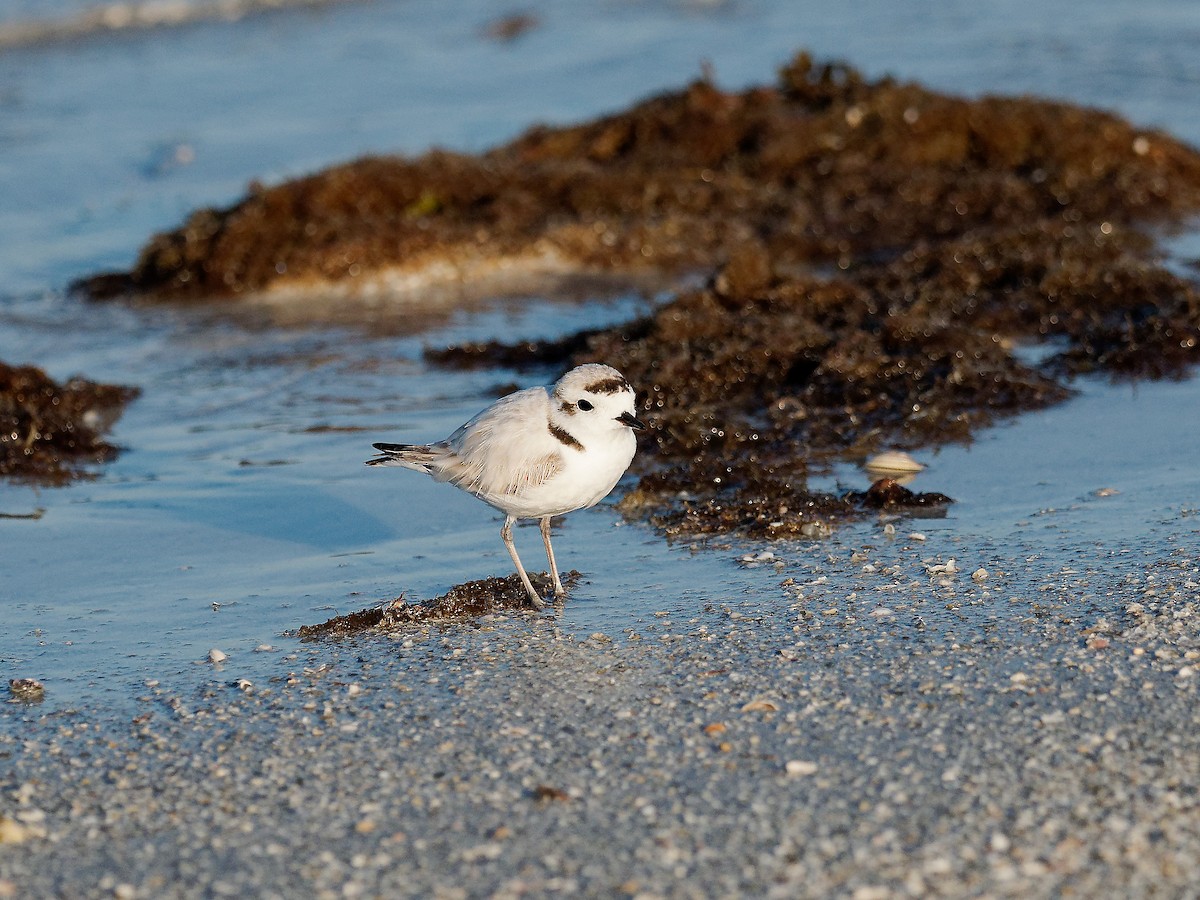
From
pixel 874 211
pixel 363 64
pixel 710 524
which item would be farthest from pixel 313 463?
pixel 363 64

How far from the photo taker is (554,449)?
18.0 ft

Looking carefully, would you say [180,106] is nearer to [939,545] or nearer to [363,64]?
[363,64]

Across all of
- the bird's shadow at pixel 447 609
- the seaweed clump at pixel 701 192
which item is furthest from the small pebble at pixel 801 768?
the seaweed clump at pixel 701 192

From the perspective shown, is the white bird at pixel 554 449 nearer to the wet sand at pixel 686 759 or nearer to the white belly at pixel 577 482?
the white belly at pixel 577 482

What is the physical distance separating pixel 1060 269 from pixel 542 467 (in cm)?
502

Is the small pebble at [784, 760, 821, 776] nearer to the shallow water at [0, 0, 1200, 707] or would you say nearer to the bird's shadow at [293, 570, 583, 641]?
the shallow water at [0, 0, 1200, 707]

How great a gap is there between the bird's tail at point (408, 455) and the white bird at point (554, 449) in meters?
0.19

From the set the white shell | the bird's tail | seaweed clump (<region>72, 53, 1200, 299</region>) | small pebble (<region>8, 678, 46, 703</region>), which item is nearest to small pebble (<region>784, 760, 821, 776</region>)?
the bird's tail

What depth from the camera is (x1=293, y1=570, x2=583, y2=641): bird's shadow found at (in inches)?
210

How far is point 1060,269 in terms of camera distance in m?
9.23

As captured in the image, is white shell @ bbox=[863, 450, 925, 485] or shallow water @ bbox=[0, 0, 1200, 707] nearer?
shallow water @ bbox=[0, 0, 1200, 707]

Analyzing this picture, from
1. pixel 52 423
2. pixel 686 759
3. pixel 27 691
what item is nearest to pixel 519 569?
pixel 686 759

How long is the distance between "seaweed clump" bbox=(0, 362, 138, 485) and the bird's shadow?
9.05ft

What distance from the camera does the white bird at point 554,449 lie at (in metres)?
5.47
